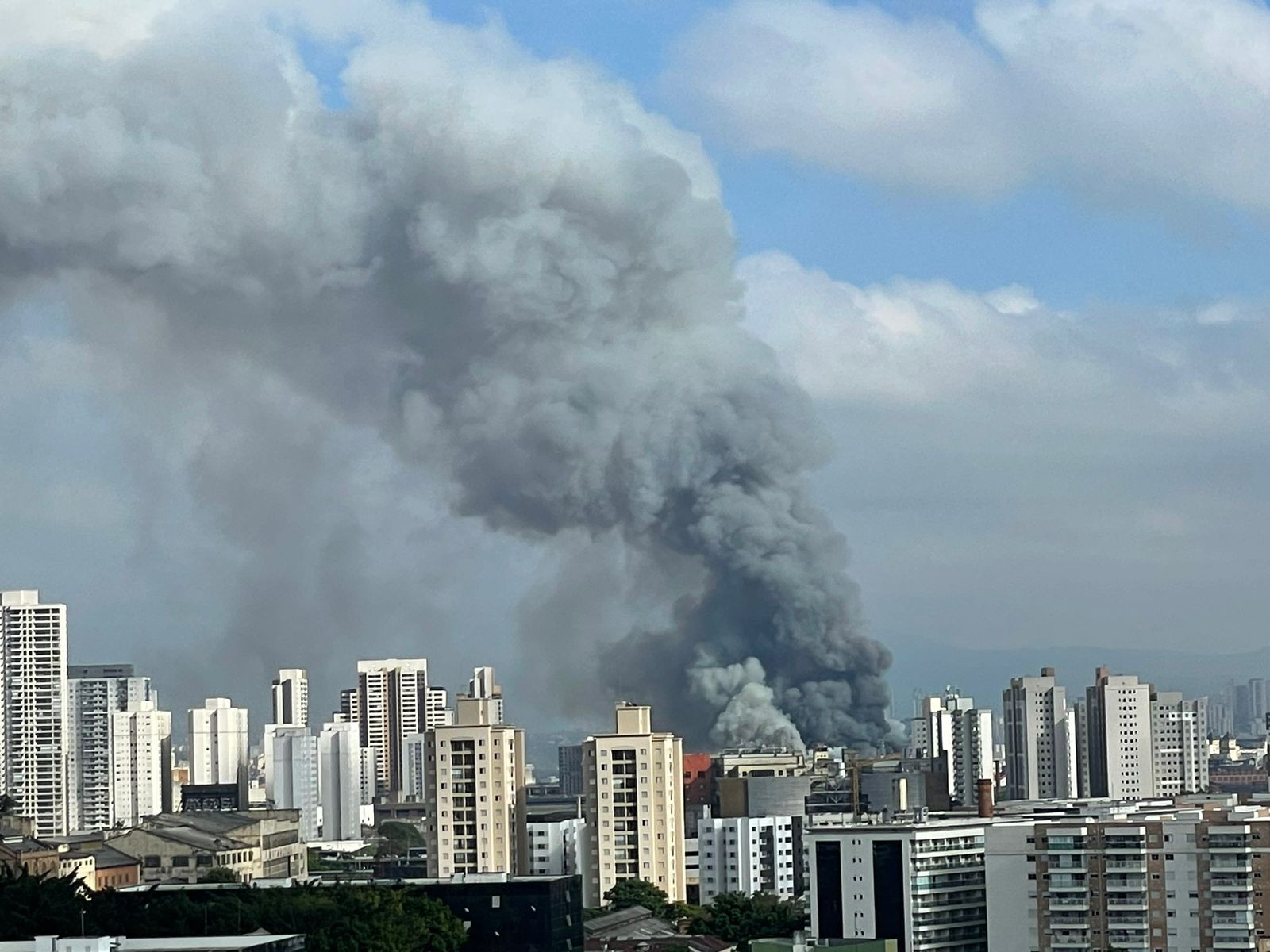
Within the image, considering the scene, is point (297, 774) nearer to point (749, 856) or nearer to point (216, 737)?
point (216, 737)

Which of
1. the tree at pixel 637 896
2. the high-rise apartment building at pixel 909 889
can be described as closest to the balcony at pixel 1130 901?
the high-rise apartment building at pixel 909 889

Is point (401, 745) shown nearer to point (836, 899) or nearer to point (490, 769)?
point (490, 769)

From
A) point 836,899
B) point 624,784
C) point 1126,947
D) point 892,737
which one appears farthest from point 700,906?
point 892,737

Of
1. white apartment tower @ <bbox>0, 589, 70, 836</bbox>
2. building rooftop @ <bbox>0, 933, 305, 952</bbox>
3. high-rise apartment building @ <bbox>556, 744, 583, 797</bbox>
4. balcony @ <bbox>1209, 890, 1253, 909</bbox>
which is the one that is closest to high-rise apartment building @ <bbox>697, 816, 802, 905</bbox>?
balcony @ <bbox>1209, 890, 1253, 909</bbox>

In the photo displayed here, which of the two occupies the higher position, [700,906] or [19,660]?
[19,660]

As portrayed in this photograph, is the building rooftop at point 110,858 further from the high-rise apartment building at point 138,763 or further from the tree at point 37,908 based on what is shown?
the high-rise apartment building at point 138,763

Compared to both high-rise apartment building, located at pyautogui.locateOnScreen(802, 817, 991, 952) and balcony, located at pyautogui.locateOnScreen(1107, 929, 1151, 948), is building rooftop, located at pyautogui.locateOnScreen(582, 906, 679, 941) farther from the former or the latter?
balcony, located at pyautogui.locateOnScreen(1107, 929, 1151, 948)

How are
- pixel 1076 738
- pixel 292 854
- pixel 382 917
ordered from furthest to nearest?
pixel 1076 738, pixel 292 854, pixel 382 917
